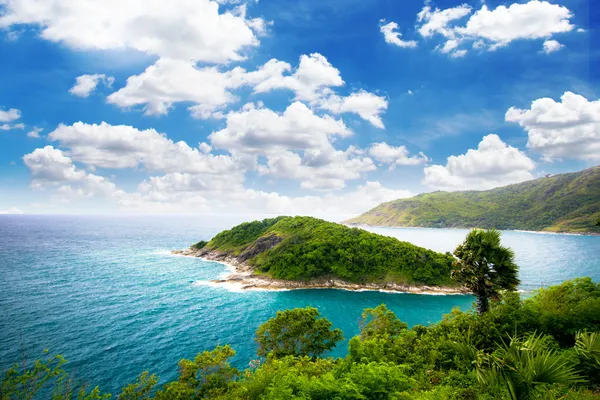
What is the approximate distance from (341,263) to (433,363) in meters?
86.4

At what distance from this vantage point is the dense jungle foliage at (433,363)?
10.5 m

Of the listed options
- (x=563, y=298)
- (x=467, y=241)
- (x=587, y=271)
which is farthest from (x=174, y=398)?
(x=587, y=271)

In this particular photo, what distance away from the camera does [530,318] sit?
74.0ft

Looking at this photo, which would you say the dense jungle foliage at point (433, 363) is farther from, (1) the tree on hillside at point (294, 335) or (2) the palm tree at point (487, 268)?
(2) the palm tree at point (487, 268)

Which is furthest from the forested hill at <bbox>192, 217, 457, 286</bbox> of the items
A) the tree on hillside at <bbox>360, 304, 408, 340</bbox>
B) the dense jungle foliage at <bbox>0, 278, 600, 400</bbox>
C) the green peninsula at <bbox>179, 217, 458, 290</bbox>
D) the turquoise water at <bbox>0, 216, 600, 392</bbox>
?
the dense jungle foliage at <bbox>0, 278, 600, 400</bbox>

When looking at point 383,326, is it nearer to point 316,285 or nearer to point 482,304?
point 482,304

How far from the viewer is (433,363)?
66.4 ft

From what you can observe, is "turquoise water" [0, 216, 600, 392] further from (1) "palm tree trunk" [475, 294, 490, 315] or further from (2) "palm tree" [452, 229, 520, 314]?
(2) "palm tree" [452, 229, 520, 314]

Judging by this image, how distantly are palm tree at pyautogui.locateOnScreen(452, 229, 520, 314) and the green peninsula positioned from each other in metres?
69.3

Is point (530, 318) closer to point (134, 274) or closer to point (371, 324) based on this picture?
point (371, 324)

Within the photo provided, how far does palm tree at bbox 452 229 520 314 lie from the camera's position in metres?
29.1

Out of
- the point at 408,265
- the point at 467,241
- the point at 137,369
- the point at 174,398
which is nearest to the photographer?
the point at 174,398

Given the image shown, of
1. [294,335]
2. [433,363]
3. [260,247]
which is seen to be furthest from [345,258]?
[433,363]

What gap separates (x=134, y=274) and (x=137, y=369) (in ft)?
231
